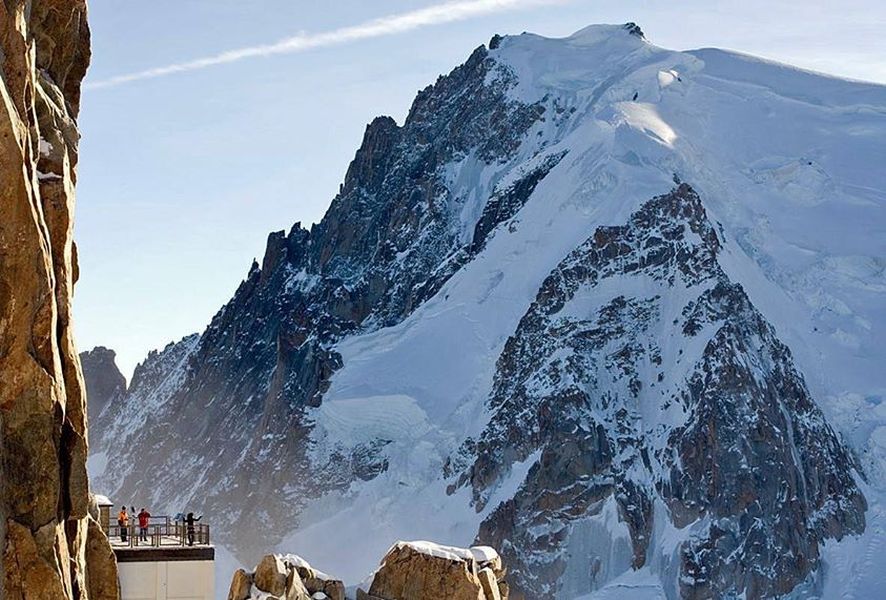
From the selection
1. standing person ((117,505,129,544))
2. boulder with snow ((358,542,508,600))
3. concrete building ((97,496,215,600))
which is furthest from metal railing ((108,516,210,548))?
boulder with snow ((358,542,508,600))

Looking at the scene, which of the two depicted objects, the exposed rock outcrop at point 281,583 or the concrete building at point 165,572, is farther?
the exposed rock outcrop at point 281,583

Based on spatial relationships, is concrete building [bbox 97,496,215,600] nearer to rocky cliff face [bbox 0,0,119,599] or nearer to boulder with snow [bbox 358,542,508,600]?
boulder with snow [bbox 358,542,508,600]

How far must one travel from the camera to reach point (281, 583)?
4366cm

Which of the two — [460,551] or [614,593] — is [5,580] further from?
[614,593]

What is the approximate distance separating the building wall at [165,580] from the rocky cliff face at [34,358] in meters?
10.0

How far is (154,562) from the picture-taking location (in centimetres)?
3841

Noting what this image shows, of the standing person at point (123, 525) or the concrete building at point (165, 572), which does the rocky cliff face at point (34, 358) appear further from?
the standing person at point (123, 525)

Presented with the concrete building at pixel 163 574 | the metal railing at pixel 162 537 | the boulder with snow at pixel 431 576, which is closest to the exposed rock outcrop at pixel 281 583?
the boulder with snow at pixel 431 576

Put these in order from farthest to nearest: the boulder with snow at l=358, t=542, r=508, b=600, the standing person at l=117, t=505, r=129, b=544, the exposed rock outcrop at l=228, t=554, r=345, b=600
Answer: the boulder with snow at l=358, t=542, r=508, b=600 < the exposed rock outcrop at l=228, t=554, r=345, b=600 < the standing person at l=117, t=505, r=129, b=544

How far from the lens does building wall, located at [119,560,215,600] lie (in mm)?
38156

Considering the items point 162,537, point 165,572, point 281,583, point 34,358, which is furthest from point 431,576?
Result: point 34,358

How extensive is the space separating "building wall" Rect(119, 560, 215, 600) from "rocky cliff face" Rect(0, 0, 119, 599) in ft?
32.9

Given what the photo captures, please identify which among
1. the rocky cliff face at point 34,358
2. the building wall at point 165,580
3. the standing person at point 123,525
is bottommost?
the building wall at point 165,580

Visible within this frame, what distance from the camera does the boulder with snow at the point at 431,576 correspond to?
150ft
